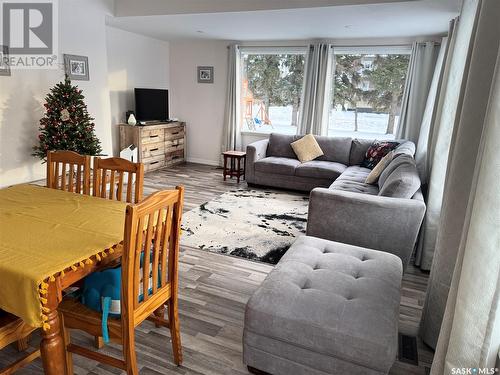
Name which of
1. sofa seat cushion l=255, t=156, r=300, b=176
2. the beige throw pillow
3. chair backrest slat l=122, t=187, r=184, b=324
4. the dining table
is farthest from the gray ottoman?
sofa seat cushion l=255, t=156, r=300, b=176

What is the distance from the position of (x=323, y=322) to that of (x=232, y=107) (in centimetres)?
556

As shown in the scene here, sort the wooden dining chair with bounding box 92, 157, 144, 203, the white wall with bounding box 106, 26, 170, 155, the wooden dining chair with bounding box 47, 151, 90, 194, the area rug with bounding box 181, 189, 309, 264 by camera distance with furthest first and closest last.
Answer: the white wall with bounding box 106, 26, 170, 155 → the area rug with bounding box 181, 189, 309, 264 → the wooden dining chair with bounding box 47, 151, 90, 194 → the wooden dining chair with bounding box 92, 157, 144, 203

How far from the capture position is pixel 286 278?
6.26ft

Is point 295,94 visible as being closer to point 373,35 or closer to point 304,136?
point 304,136

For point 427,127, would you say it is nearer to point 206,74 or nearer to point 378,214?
point 378,214

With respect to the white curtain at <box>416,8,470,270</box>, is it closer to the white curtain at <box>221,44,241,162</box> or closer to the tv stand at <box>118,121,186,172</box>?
the white curtain at <box>221,44,241,162</box>

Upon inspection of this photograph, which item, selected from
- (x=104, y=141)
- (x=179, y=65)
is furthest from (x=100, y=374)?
(x=179, y=65)

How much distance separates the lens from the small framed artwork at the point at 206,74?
684cm

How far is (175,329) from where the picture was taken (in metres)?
1.91

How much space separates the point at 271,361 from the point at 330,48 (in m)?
5.29

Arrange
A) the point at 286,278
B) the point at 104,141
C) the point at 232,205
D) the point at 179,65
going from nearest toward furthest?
the point at 286,278 < the point at 232,205 < the point at 104,141 < the point at 179,65

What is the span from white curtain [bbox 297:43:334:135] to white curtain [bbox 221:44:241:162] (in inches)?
49.6

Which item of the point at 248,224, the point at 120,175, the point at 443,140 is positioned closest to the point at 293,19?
the point at 443,140

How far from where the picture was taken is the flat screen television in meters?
6.20
